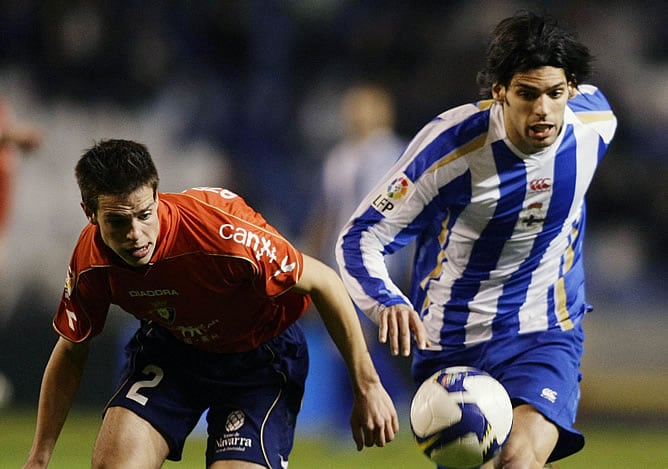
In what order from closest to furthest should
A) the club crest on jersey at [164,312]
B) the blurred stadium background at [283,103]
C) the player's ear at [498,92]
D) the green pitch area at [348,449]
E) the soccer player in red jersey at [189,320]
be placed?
the soccer player in red jersey at [189,320] → the club crest on jersey at [164,312] → the player's ear at [498,92] → the green pitch area at [348,449] → the blurred stadium background at [283,103]

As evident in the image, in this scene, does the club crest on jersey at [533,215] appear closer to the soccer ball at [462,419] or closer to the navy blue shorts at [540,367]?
the navy blue shorts at [540,367]

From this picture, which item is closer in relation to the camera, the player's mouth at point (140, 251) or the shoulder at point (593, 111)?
the player's mouth at point (140, 251)

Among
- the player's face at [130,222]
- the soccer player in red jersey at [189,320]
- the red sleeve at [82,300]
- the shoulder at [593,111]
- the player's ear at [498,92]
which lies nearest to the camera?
the player's face at [130,222]

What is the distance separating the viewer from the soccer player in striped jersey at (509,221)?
4184 millimetres

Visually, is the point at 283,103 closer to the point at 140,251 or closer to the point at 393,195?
the point at 393,195

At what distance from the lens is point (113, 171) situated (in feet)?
12.1

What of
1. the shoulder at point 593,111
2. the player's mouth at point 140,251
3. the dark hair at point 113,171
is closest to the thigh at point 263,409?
the player's mouth at point 140,251

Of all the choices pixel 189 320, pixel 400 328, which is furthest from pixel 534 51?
pixel 189 320

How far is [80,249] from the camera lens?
12.8ft

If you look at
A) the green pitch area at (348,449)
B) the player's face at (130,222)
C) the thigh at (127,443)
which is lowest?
the green pitch area at (348,449)

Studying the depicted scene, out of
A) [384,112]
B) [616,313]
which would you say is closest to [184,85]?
[384,112]

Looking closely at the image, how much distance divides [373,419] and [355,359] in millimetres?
216

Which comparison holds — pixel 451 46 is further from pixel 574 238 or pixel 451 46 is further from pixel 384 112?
pixel 574 238

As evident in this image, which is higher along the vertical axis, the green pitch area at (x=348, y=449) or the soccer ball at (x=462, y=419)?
the soccer ball at (x=462, y=419)
